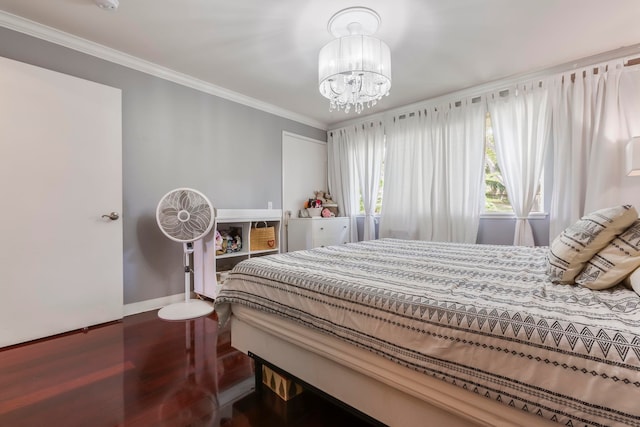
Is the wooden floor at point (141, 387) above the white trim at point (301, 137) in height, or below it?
below

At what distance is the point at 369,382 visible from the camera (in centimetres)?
113

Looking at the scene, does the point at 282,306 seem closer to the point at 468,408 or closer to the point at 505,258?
the point at 468,408

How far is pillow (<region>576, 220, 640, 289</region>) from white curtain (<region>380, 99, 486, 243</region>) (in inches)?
88.0

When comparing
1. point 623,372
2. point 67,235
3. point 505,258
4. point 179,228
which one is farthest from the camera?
point 179,228

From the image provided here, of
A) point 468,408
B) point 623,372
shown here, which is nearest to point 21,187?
point 468,408

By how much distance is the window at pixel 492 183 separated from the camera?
3.26 metres

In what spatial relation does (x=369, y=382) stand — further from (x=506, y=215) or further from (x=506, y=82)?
(x=506, y=82)

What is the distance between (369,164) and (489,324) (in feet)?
11.8

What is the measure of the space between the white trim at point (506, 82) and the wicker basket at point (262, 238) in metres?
2.19

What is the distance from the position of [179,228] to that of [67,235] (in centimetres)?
80

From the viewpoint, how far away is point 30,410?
141 cm

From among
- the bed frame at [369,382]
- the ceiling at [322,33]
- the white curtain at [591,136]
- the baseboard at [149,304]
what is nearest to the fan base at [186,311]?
the baseboard at [149,304]

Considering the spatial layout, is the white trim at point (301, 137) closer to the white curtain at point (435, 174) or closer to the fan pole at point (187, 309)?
the white curtain at point (435, 174)

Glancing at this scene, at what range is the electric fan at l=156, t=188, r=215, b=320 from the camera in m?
2.47
